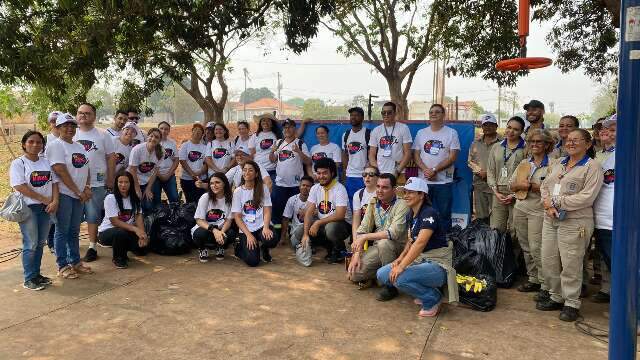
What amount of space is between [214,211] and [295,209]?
1085 millimetres

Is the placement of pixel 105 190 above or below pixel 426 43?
below

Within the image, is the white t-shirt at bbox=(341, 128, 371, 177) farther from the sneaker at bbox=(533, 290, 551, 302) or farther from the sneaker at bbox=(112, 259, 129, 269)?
the sneaker at bbox=(112, 259, 129, 269)

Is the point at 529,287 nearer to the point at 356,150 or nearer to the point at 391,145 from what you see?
the point at 391,145

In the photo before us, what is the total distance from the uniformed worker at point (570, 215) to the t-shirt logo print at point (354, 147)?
9.26ft

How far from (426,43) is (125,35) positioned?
27.1 ft

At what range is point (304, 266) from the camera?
5.78 metres

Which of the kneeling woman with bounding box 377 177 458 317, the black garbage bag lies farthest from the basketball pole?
the black garbage bag

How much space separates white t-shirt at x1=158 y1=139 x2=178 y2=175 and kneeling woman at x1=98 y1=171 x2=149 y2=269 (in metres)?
1.21

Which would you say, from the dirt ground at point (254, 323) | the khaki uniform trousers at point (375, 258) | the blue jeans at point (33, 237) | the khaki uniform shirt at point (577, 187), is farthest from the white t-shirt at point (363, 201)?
the blue jeans at point (33, 237)

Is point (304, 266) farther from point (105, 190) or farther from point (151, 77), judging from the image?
point (151, 77)

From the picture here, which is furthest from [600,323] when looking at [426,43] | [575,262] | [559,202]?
[426,43]

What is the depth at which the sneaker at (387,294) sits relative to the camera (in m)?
4.59

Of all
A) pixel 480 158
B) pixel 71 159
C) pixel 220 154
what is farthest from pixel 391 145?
pixel 71 159

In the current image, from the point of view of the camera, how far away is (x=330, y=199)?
590cm
